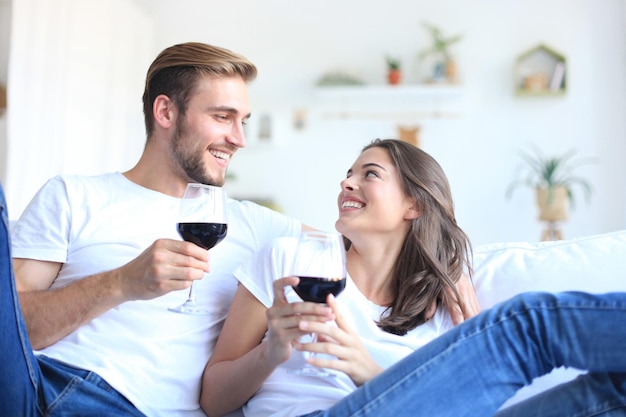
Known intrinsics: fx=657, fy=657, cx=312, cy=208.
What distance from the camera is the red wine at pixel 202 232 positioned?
4.40ft

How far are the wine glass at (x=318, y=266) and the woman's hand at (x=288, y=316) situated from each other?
0.02 metres

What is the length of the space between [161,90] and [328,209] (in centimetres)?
329

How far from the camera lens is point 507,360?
115 cm

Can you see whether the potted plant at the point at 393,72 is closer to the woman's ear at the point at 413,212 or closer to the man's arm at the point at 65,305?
the woman's ear at the point at 413,212

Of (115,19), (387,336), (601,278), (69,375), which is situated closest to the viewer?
(69,375)

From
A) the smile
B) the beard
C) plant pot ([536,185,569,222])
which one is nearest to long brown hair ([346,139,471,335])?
the smile

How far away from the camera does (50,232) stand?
5.25 ft

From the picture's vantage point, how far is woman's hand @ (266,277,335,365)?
1105mm

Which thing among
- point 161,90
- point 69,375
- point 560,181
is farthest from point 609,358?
point 560,181

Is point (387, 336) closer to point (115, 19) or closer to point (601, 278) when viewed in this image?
point (601, 278)

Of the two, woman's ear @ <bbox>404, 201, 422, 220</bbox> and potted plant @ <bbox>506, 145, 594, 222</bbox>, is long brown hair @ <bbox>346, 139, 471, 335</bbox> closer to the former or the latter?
woman's ear @ <bbox>404, 201, 422, 220</bbox>

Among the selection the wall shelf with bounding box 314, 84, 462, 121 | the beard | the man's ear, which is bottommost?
the beard

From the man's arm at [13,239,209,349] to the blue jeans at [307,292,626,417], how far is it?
1.28ft

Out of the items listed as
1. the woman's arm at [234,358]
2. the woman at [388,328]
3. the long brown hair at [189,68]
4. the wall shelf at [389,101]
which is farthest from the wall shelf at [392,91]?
the woman's arm at [234,358]
